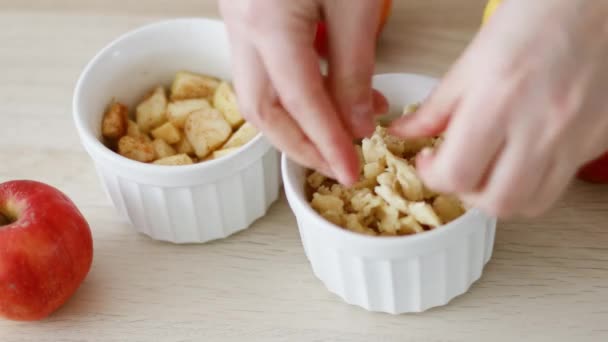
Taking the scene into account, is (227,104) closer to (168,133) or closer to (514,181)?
(168,133)

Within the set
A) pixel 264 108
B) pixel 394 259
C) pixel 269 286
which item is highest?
pixel 264 108

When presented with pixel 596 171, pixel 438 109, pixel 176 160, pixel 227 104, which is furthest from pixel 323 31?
pixel 438 109

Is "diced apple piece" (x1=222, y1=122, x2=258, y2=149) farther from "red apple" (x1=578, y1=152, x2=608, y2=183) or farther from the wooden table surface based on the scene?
"red apple" (x1=578, y1=152, x2=608, y2=183)

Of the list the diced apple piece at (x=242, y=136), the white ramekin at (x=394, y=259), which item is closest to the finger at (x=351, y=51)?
the white ramekin at (x=394, y=259)

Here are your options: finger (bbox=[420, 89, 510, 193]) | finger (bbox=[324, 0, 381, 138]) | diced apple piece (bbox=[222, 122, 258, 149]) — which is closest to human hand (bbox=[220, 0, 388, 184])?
finger (bbox=[324, 0, 381, 138])

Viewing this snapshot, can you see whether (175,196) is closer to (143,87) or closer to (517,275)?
(143,87)

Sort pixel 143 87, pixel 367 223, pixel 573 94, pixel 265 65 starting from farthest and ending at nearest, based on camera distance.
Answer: pixel 143 87, pixel 367 223, pixel 265 65, pixel 573 94

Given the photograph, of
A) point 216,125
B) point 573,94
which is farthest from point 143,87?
point 573,94
